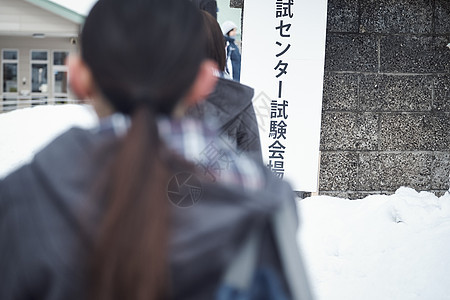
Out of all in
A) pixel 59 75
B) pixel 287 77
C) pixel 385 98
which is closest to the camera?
pixel 287 77

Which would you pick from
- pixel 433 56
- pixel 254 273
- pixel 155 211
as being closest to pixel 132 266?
pixel 155 211

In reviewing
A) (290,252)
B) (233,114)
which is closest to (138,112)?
(290,252)

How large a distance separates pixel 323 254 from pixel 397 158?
1476mm

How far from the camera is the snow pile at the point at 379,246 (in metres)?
3.73

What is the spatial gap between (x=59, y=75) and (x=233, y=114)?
15546 millimetres

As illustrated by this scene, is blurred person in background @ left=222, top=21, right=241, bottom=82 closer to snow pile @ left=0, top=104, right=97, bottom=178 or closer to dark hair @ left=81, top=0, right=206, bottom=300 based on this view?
snow pile @ left=0, top=104, right=97, bottom=178

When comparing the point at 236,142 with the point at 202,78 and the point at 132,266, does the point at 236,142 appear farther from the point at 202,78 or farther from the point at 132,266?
the point at 132,266

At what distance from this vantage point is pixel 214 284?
0.93 metres

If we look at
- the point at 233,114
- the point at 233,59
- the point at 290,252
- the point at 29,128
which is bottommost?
the point at 29,128

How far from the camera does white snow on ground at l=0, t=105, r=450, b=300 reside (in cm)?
372

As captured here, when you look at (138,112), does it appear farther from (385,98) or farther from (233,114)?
(385,98)

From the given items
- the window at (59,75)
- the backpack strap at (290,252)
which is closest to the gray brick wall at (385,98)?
the backpack strap at (290,252)

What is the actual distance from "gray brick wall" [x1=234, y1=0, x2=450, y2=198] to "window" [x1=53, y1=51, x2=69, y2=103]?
12.2 meters

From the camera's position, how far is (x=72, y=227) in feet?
2.92
